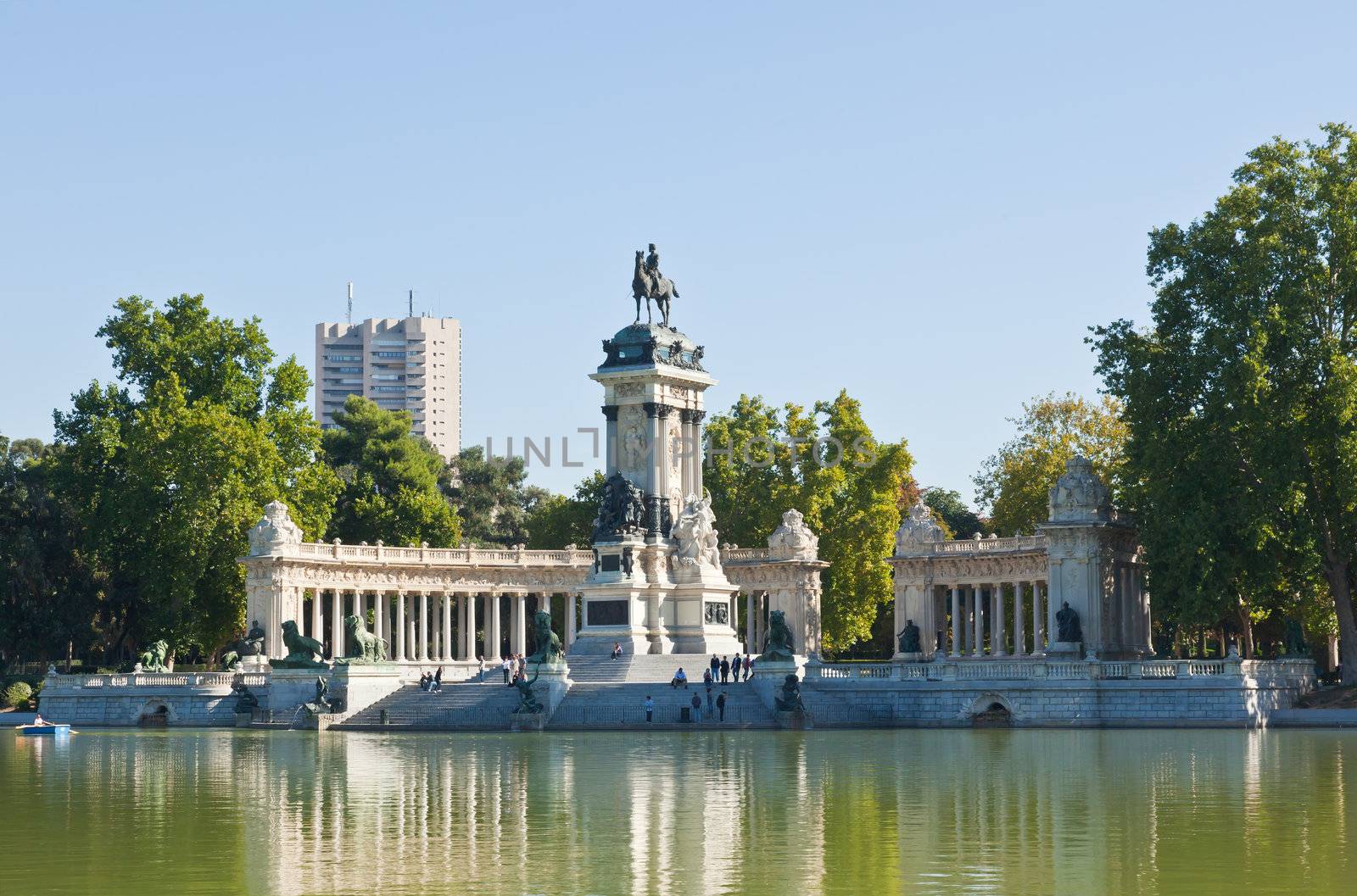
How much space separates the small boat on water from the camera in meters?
53.1

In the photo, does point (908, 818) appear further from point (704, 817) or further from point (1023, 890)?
point (1023, 890)

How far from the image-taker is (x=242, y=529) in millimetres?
77188

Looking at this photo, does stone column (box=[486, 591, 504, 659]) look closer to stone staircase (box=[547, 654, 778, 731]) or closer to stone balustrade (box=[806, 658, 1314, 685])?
stone staircase (box=[547, 654, 778, 731])

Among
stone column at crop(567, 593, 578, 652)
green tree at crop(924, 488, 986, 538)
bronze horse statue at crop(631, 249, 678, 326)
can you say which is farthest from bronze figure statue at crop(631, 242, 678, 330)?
green tree at crop(924, 488, 986, 538)

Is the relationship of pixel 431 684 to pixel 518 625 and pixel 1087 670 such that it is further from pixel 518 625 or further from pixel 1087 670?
pixel 518 625

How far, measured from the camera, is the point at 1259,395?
56469mm

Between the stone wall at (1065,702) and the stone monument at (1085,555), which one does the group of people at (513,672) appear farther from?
the stone monument at (1085,555)

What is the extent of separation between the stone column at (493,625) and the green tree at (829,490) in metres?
10.6

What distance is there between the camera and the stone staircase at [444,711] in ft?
179

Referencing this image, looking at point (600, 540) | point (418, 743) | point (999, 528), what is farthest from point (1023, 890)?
point (999, 528)

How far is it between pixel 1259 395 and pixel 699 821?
117ft

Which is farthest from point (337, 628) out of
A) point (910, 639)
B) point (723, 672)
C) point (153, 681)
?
point (723, 672)

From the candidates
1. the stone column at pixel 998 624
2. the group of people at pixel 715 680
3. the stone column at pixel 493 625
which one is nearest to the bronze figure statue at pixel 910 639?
the stone column at pixel 998 624

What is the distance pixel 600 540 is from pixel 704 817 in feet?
135
